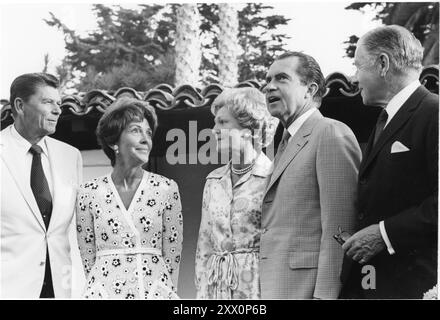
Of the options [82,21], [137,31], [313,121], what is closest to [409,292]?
[313,121]

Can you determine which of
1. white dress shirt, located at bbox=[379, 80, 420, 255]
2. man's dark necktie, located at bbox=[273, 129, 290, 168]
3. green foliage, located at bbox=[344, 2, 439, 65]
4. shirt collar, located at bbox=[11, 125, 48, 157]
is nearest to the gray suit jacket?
man's dark necktie, located at bbox=[273, 129, 290, 168]

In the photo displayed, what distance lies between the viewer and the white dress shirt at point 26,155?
15.3 feet

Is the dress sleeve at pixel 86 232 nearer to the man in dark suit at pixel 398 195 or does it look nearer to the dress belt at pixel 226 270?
the dress belt at pixel 226 270

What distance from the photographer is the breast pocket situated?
3926 mm

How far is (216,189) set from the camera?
13.9ft

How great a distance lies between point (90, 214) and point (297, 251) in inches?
45.7

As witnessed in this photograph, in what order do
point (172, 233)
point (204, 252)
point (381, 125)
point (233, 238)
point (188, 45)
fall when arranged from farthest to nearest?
point (188, 45) → point (172, 233) → point (204, 252) → point (233, 238) → point (381, 125)

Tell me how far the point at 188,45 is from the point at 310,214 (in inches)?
112

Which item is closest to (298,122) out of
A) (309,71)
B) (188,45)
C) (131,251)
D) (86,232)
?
(309,71)

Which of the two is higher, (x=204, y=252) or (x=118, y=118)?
(x=118, y=118)

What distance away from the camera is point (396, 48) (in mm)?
3961

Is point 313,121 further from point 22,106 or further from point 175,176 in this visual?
point 22,106

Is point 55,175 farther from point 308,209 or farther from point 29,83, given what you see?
point 308,209

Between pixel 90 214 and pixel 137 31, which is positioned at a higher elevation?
A: pixel 137 31
